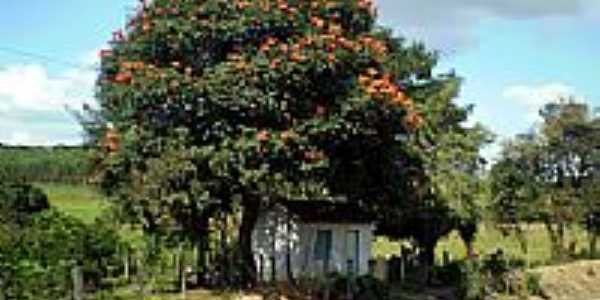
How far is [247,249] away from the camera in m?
31.7

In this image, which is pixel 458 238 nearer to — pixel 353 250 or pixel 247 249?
pixel 353 250

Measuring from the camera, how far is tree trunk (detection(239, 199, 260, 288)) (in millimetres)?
30953

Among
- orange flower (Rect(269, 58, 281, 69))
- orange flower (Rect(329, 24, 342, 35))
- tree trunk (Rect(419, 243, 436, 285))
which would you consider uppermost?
orange flower (Rect(329, 24, 342, 35))

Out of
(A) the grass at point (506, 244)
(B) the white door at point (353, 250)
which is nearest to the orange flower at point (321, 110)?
(B) the white door at point (353, 250)

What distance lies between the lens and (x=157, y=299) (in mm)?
28297

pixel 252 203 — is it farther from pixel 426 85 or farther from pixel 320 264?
pixel 426 85

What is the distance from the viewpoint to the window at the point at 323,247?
35097 mm

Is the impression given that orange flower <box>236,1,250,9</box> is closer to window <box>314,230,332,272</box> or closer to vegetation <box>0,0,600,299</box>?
vegetation <box>0,0,600,299</box>

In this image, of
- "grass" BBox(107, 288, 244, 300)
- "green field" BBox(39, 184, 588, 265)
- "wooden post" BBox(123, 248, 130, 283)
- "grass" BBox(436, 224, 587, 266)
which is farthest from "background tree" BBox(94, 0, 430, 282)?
"grass" BBox(436, 224, 587, 266)

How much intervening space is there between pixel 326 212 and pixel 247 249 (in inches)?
164

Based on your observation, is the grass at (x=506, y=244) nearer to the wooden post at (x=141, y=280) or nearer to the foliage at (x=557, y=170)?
the foliage at (x=557, y=170)

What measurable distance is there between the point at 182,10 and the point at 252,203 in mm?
5532

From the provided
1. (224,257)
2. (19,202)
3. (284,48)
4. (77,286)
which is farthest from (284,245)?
(77,286)

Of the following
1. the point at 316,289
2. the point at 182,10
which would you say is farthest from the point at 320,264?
the point at 182,10
